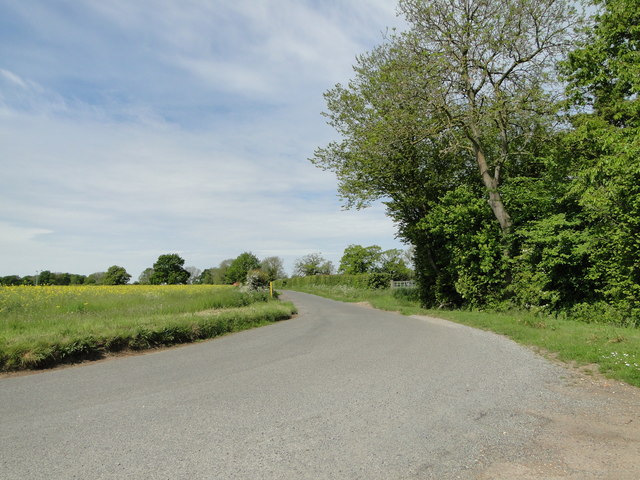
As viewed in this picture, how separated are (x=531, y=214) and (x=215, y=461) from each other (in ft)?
52.3

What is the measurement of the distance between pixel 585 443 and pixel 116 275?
95.4m

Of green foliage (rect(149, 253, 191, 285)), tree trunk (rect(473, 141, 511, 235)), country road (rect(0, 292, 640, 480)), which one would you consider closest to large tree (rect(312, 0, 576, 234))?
tree trunk (rect(473, 141, 511, 235))

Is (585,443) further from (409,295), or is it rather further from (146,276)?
(146,276)

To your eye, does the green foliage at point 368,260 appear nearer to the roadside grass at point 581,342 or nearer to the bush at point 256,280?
the bush at point 256,280

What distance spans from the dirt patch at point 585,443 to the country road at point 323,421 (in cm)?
2

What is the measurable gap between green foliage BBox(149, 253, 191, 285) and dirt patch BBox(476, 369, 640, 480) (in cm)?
10282

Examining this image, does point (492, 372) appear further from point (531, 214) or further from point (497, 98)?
point (497, 98)

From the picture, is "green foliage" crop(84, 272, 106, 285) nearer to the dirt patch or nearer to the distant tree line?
the distant tree line

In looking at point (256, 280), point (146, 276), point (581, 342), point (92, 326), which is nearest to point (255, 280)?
point (256, 280)

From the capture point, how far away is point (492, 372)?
6.77 metres

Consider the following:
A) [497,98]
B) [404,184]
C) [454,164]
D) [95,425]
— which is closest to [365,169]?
[404,184]

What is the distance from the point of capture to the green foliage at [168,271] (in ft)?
332

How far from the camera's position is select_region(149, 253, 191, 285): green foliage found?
101312 mm

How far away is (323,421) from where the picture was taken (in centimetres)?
457
